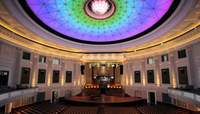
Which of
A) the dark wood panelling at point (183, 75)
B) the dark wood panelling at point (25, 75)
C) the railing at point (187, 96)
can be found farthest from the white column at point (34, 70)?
the dark wood panelling at point (183, 75)

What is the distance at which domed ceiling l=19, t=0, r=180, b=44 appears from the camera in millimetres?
10477

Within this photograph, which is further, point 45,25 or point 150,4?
point 45,25

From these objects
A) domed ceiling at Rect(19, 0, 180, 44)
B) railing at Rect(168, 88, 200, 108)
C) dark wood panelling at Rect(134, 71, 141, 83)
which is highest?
domed ceiling at Rect(19, 0, 180, 44)

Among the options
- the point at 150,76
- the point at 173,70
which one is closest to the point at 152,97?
the point at 150,76

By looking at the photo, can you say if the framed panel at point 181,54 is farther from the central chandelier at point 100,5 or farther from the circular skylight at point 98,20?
the central chandelier at point 100,5

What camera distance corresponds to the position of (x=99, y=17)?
13.3 m

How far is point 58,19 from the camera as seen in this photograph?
1280cm

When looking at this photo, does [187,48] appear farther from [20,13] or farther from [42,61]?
[42,61]

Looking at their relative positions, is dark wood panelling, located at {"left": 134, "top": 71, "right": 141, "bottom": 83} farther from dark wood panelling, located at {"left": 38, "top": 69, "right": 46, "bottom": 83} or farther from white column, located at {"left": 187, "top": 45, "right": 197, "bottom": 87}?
dark wood panelling, located at {"left": 38, "top": 69, "right": 46, "bottom": 83}

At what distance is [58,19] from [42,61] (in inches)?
283

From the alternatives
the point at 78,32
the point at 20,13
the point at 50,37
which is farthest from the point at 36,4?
the point at 78,32

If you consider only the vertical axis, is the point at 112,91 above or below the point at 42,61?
below

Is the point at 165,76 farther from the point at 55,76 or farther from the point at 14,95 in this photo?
the point at 14,95

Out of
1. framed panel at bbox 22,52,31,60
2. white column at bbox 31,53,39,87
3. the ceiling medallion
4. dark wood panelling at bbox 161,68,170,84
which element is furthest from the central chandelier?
dark wood panelling at bbox 161,68,170,84
